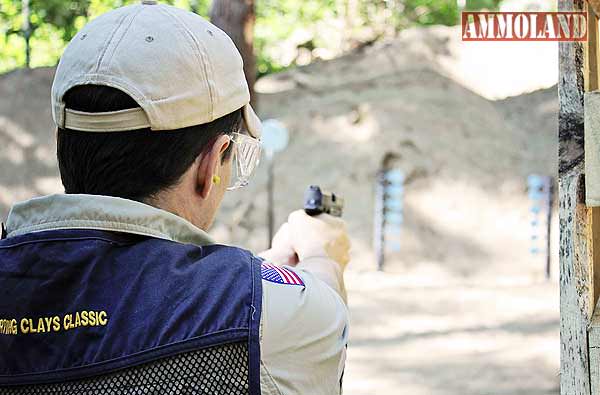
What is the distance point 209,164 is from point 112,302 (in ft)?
0.79

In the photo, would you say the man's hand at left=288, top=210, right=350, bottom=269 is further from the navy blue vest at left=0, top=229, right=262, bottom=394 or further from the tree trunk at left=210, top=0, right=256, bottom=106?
the tree trunk at left=210, top=0, right=256, bottom=106

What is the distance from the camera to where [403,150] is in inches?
420

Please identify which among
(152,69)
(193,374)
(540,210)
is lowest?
(540,210)

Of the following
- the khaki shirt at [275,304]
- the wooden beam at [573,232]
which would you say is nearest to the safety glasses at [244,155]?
the khaki shirt at [275,304]

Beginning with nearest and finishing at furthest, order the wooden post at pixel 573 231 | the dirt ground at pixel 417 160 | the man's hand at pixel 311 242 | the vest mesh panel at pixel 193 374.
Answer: the vest mesh panel at pixel 193 374 → the wooden post at pixel 573 231 → the man's hand at pixel 311 242 → the dirt ground at pixel 417 160

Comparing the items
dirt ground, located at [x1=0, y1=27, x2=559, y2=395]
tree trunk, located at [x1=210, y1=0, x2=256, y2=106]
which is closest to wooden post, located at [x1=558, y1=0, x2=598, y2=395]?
dirt ground, located at [x1=0, y1=27, x2=559, y2=395]

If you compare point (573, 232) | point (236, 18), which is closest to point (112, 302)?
point (573, 232)

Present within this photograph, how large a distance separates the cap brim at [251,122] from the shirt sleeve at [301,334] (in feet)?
0.78

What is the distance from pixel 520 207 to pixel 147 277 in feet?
31.3

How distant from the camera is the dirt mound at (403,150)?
33.1 ft

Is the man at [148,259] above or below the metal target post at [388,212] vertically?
above

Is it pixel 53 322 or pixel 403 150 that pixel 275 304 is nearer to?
pixel 53 322

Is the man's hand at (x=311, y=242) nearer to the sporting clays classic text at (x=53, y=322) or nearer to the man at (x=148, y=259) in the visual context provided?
the man at (x=148, y=259)

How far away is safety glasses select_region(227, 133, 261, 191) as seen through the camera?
1.25 meters
